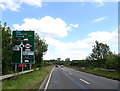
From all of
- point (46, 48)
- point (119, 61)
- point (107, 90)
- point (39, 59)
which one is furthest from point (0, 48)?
A: point (46, 48)

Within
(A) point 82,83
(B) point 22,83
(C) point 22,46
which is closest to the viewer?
(B) point 22,83

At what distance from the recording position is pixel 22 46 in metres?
26.2

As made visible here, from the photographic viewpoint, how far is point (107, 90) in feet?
40.2

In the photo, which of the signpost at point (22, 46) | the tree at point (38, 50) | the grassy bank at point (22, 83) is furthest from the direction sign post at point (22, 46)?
the tree at point (38, 50)

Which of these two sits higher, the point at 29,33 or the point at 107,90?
the point at 29,33

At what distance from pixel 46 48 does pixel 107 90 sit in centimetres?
5245

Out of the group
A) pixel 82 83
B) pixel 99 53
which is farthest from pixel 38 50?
pixel 82 83

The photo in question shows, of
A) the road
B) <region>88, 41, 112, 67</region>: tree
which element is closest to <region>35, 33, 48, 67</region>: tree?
<region>88, 41, 112, 67</region>: tree

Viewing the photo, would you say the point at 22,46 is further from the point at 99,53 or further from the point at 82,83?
the point at 99,53

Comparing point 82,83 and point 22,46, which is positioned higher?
point 22,46

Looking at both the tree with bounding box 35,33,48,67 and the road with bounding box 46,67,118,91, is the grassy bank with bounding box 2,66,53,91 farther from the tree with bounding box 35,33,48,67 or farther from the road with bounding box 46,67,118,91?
the tree with bounding box 35,33,48,67

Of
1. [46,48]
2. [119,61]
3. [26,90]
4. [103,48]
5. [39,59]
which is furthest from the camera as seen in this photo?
[103,48]

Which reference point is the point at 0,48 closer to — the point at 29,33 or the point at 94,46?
the point at 29,33

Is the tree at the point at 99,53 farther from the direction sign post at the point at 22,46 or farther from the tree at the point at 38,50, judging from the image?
the direction sign post at the point at 22,46
